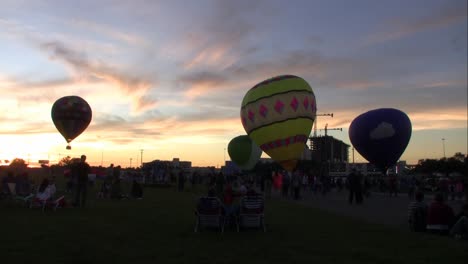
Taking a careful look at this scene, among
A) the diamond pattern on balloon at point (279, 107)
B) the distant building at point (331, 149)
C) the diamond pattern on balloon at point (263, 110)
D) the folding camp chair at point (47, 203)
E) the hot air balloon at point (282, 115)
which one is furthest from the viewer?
the distant building at point (331, 149)

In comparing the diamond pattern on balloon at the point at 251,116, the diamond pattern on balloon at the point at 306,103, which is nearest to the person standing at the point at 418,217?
the diamond pattern on balloon at the point at 306,103

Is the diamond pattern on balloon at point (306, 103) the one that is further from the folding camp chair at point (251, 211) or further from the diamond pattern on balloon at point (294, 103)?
the folding camp chair at point (251, 211)

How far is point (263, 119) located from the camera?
24.8 metres

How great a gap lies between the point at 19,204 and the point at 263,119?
40.0 feet

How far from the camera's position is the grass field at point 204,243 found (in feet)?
27.6

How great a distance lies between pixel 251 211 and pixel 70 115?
2426cm

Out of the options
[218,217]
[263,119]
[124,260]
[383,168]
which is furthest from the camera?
[383,168]

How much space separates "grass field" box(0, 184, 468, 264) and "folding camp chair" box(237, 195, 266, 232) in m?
0.30

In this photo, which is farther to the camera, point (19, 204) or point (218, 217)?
point (19, 204)

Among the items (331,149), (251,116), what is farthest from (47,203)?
(331,149)

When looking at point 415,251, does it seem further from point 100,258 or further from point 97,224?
point 97,224

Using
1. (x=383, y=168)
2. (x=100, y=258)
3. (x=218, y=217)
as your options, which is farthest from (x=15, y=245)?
(x=383, y=168)

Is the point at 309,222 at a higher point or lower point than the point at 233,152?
lower

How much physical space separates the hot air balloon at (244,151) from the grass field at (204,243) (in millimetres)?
32927
